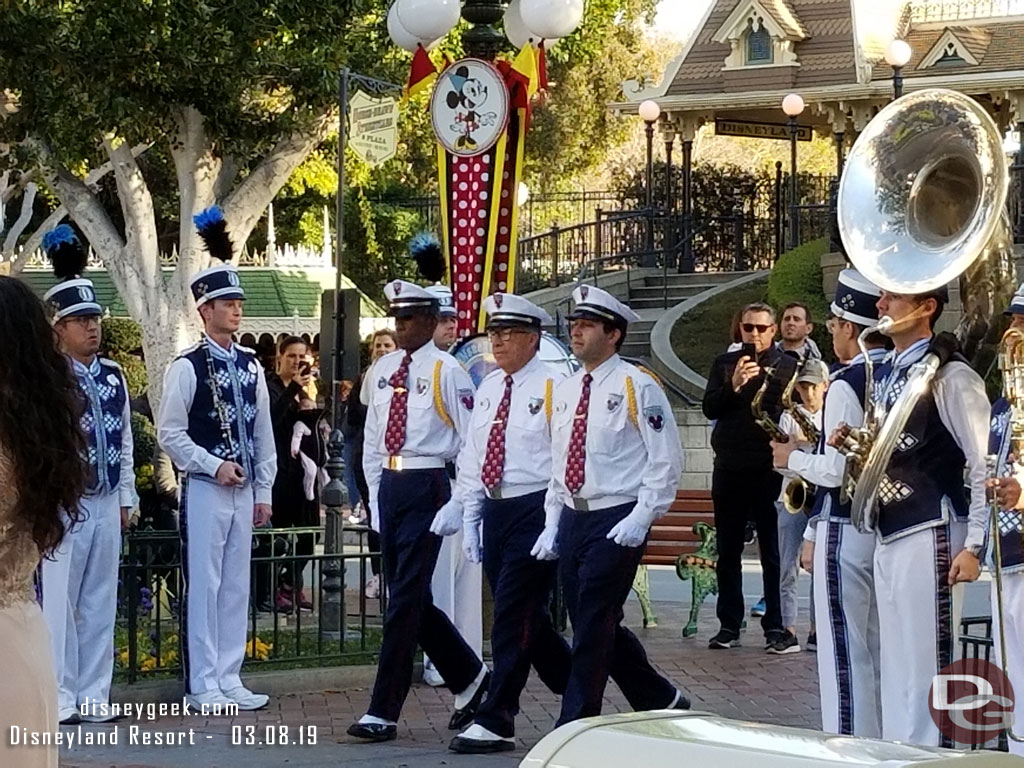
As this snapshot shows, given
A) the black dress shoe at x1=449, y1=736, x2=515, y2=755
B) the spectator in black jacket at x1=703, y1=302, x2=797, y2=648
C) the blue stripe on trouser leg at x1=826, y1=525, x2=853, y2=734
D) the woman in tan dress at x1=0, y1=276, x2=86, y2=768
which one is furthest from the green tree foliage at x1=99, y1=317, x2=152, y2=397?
the woman in tan dress at x1=0, y1=276, x2=86, y2=768

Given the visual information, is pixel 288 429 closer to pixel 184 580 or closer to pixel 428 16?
pixel 428 16

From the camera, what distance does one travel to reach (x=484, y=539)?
824 centimetres

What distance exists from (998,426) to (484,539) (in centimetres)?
266

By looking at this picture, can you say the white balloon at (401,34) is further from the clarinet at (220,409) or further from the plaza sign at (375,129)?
the clarinet at (220,409)

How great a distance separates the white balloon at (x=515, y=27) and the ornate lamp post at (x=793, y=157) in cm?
1441

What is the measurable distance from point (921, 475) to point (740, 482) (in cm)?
448

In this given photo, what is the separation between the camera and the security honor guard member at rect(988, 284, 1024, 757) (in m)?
6.17

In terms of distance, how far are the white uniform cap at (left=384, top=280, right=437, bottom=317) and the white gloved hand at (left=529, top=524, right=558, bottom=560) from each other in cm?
141

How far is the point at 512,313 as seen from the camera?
8188mm

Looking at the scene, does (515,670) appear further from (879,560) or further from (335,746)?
(879,560)

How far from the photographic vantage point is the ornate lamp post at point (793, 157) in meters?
25.3

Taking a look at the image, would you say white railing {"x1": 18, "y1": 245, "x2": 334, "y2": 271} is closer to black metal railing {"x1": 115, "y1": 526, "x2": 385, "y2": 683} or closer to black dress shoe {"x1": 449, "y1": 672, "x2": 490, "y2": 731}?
black metal railing {"x1": 115, "y1": 526, "x2": 385, "y2": 683}

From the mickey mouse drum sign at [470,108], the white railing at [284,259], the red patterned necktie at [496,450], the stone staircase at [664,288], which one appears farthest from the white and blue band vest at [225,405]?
the white railing at [284,259]

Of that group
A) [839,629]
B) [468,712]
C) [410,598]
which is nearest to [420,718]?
[468,712]
